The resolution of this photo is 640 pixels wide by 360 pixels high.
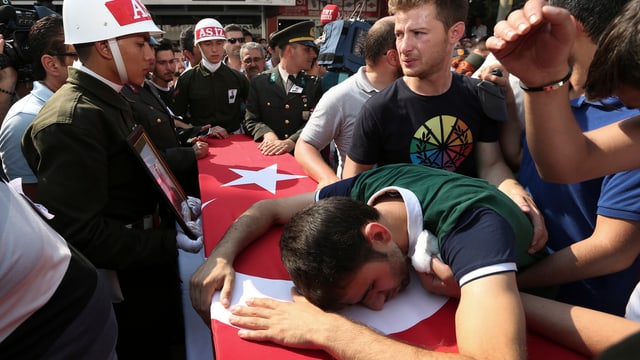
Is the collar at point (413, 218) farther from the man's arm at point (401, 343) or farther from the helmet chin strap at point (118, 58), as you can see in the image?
the helmet chin strap at point (118, 58)

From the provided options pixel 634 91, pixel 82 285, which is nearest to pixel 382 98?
pixel 634 91

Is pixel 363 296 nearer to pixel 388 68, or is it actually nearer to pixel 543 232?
pixel 543 232

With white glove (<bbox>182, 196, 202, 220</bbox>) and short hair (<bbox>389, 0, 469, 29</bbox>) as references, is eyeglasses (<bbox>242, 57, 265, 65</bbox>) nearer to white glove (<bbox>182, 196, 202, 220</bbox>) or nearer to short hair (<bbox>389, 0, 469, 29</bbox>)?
white glove (<bbox>182, 196, 202, 220</bbox>)

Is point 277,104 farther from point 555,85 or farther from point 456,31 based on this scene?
point 555,85

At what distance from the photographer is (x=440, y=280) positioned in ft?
4.47

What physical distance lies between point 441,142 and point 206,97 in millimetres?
3226

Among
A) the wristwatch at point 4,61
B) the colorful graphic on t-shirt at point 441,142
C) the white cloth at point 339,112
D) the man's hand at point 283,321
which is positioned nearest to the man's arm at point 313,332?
the man's hand at point 283,321

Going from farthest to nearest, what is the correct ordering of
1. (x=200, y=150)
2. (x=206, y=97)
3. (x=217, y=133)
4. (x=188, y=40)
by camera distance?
1. (x=188, y=40)
2. (x=206, y=97)
3. (x=217, y=133)
4. (x=200, y=150)

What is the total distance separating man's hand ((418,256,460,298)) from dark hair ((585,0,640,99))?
66cm

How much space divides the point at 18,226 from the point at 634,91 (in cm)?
162

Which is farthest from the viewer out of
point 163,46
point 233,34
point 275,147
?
point 233,34

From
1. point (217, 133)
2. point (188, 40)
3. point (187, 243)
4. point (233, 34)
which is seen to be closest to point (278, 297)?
point (187, 243)

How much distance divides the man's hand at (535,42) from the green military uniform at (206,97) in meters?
3.91

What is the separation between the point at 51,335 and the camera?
1.20m
